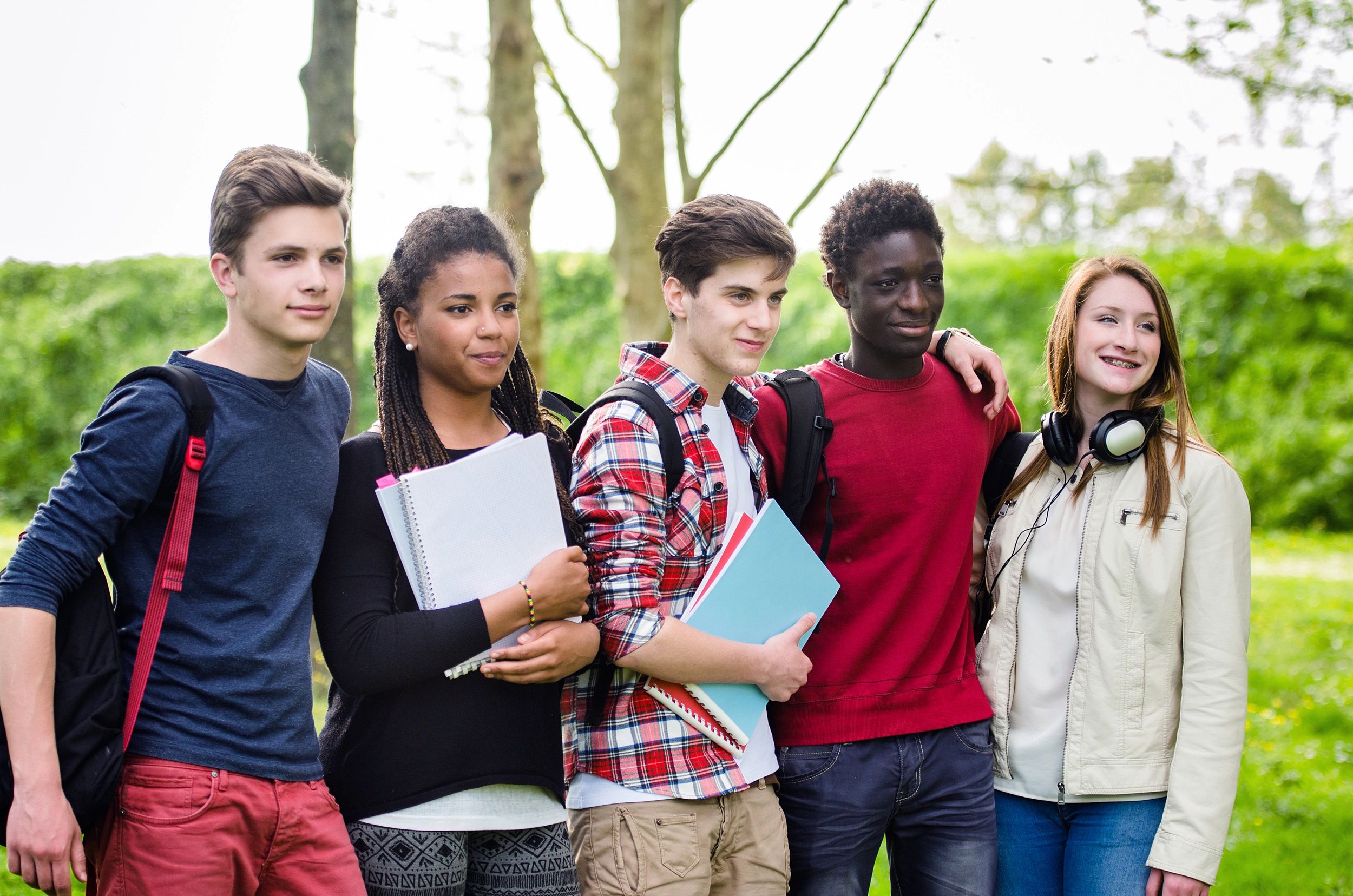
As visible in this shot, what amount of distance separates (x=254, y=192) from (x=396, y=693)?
1.03 metres

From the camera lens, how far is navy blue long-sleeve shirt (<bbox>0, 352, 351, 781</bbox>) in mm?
1936

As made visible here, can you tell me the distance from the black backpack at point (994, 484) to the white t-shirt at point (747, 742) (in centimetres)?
72

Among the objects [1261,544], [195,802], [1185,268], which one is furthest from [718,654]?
[1185,268]

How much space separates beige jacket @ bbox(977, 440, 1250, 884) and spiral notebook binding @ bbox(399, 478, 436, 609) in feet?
5.11

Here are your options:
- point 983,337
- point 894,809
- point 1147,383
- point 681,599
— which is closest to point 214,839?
point 681,599

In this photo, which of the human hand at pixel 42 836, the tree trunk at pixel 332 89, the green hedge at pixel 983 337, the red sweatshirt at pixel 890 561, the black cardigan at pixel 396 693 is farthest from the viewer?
the green hedge at pixel 983 337

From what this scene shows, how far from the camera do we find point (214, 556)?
2090 millimetres

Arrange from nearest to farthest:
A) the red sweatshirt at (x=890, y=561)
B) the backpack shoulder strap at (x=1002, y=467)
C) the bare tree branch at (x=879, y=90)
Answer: the red sweatshirt at (x=890, y=561) → the backpack shoulder strap at (x=1002, y=467) → the bare tree branch at (x=879, y=90)

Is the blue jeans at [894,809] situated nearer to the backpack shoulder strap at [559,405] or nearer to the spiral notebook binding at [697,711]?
the spiral notebook binding at [697,711]

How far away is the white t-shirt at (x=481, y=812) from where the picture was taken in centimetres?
217

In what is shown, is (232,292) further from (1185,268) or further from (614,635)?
(1185,268)

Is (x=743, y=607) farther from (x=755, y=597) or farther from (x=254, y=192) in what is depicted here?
(x=254, y=192)

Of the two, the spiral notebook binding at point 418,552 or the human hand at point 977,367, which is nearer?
the spiral notebook binding at point 418,552

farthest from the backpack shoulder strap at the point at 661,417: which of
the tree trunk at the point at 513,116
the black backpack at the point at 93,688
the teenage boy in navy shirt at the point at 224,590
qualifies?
Answer: the tree trunk at the point at 513,116
